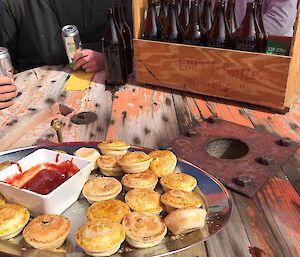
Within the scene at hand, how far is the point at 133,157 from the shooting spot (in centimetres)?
94

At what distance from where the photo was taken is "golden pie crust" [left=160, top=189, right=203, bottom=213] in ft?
2.62

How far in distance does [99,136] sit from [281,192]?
62 cm

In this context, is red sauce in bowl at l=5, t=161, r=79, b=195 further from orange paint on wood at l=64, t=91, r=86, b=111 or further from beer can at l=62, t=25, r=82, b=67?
beer can at l=62, t=25, r=82, b=67

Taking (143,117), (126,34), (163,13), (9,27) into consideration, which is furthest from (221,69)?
(9,27)

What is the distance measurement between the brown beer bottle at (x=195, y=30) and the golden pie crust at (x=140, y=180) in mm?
892

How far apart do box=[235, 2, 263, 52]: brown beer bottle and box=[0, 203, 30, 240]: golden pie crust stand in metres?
1.13

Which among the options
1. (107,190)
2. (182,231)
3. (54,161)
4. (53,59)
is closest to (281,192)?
(182,231)

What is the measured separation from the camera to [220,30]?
1570mm

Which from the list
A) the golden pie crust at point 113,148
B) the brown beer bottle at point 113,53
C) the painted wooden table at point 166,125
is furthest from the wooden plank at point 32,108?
the golden pie crust at point 113,148

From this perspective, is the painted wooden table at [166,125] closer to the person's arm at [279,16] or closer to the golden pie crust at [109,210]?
the golden pie crust at [109,210]

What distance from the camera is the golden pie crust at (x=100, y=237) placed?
2.30ft

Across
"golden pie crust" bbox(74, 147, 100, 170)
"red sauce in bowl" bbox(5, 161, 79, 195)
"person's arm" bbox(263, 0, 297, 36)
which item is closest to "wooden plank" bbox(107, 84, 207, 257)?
"golden pie crust" bbox(74, 147, 100, 170)

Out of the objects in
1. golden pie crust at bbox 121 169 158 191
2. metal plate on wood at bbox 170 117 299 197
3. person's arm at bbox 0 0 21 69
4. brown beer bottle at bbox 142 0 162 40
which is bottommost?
person's arm at bbox 0 0 21 69

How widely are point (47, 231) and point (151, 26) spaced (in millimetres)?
1226
